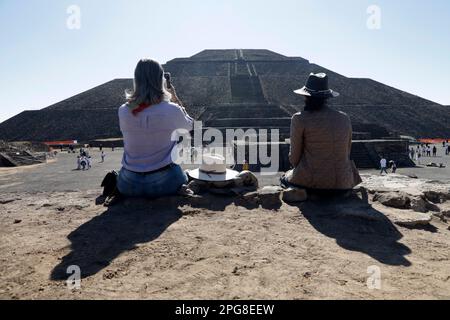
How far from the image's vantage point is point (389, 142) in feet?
59.6

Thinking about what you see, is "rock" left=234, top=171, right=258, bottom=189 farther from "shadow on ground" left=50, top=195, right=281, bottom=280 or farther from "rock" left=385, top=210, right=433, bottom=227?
"rock" left=385, top=210, right=433, bottom=227

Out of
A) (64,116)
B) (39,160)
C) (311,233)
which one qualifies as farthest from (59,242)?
(64,116)

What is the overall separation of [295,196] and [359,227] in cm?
89

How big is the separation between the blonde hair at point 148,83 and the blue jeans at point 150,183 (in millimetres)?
704

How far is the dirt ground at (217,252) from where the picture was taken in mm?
1857

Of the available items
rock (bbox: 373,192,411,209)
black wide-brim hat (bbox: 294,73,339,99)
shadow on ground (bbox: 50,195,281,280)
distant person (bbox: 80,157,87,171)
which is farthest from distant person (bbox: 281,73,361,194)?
distant person (bbox: 80,157,87,171)

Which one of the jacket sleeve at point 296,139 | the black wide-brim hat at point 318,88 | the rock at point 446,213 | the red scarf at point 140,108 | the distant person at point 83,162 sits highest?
the black wide-brim hat at point 318,88

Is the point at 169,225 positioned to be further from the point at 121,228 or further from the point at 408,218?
the point at 408,218

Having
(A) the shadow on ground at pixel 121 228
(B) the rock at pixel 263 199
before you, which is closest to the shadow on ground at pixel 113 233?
(A) the shadow on ground at pixel 121 228

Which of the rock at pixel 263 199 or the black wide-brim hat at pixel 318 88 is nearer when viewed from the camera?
the rock at pixel 263 199

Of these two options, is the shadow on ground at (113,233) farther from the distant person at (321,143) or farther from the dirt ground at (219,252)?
the distant person at (321,143)
